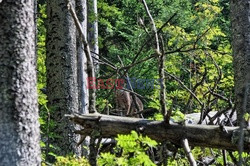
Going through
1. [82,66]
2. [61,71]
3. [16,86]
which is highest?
[82,66]

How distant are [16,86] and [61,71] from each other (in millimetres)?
3144

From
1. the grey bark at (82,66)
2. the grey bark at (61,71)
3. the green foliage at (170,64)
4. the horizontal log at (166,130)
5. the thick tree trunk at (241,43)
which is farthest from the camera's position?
the grey bark at (82,66)

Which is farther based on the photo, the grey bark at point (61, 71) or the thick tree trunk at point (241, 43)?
the grey bark at point (61, 71)

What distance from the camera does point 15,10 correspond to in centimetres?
274

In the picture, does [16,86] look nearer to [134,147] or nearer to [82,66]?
[134,147]

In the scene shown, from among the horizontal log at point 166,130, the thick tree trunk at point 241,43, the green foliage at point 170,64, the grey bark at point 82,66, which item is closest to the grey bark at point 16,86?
the green foliage at point 170,64

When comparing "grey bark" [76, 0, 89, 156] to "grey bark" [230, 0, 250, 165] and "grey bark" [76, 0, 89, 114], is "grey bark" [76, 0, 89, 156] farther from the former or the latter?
"grey bark" [230, 0, 250, 165]

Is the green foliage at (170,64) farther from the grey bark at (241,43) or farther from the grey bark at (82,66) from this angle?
the grey bark at (82,66)

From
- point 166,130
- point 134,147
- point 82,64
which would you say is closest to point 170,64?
point 82,64

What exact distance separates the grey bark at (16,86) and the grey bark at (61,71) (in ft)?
9.92

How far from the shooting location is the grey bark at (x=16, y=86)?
270 centimetres

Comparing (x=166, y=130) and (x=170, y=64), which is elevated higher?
(x=170, y=64)

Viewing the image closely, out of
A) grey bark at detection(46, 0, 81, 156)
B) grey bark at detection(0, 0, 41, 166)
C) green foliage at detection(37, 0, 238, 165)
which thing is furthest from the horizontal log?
grey bark at detection(46, 0, 81, 156)

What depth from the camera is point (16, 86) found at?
8.92 ft
